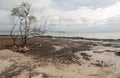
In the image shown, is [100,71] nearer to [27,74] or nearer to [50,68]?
[50,68]

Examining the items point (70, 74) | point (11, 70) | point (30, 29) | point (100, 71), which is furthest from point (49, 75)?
point (30, 29)

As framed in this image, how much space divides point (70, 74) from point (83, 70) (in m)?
2.38

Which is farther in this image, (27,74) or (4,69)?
(4,69)

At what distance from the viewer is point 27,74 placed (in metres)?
17.0

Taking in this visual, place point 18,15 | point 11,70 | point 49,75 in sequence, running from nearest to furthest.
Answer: point 49,75
point 11,70
point 18,15

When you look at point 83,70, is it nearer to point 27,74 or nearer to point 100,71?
point 100,71

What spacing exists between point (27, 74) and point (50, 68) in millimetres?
2999

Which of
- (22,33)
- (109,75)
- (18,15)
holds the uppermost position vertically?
(18,15)

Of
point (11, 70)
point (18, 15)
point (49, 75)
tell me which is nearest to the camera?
point (49, 75)

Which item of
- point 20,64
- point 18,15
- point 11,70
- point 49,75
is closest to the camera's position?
point 49,75

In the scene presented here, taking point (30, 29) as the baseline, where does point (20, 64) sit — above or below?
below

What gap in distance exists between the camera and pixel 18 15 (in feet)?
125

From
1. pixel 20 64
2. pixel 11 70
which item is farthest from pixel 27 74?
pixel 20 64

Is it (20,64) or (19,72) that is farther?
(20,64)
